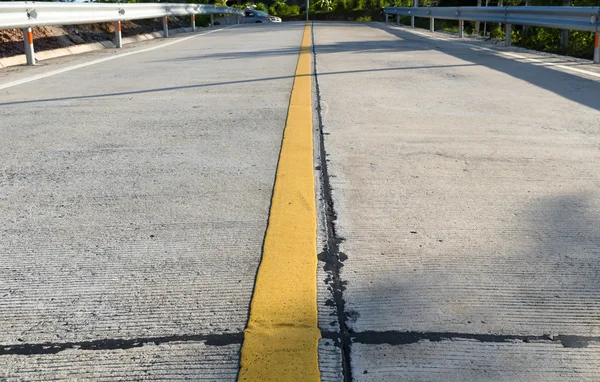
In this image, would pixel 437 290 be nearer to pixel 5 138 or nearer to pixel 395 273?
pixel 395 273

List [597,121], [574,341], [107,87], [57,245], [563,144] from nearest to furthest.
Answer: [574,341] → [57,245] → [563,144] → [597,121] → [107,87]

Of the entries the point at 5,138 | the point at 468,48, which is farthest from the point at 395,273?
the point at 468,48

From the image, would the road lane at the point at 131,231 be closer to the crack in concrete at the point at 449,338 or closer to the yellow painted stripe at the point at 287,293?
the yellow painted stripe at the point at 287,293

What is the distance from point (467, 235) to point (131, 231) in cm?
141

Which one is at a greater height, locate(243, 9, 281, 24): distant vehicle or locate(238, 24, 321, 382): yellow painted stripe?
locate(243, 9, 281, 24): distant vehicle

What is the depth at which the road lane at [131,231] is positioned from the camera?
216 cm

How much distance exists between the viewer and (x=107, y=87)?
7.60m

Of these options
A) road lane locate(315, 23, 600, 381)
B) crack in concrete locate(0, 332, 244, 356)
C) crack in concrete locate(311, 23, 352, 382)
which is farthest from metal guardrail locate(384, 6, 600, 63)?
crack in concrete locate(0, 332, 244, 356)

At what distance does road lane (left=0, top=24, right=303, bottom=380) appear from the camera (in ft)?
7.09

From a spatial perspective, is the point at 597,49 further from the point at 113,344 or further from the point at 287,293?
the point at 113,344

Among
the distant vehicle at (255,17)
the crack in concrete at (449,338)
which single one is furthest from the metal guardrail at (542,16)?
the distant vehicle at (255,17)

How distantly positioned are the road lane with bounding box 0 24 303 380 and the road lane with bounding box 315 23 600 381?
426mm

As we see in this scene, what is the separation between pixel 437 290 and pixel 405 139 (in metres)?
2.47

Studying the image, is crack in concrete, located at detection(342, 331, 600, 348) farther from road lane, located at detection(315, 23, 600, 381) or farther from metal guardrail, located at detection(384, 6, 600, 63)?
metal guardrail, located at detection(384, 6, 600, 63)
